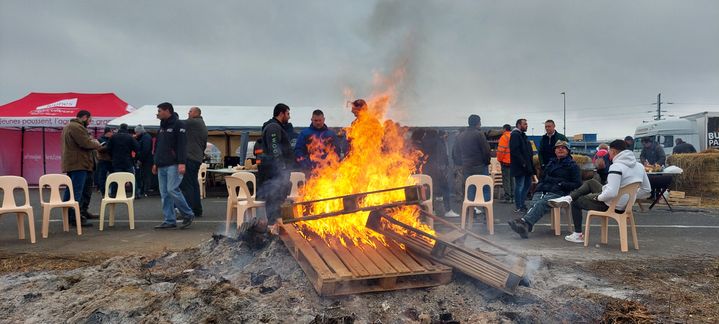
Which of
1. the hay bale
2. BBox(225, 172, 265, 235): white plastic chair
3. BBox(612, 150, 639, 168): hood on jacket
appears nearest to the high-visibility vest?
BBox(612, 150, 639, 168): hood on jacket

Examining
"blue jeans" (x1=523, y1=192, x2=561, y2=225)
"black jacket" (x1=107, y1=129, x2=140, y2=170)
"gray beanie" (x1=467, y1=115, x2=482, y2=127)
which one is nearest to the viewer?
"blue jeans" (x1=523, y1=192, x2=561, y2=225)

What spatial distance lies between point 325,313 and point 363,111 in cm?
331

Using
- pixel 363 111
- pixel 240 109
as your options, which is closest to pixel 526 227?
pixel 363 111

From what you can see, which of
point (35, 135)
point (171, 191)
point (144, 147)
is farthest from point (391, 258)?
point (35, 135)

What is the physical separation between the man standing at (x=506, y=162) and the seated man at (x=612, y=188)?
422 cm

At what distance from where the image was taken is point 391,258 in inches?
166

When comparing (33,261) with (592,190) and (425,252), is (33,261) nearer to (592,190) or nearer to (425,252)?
(425,252)

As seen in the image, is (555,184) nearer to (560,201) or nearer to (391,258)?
(560,201)

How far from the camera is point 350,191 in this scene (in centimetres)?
541

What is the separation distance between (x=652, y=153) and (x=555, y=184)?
25.6 feet

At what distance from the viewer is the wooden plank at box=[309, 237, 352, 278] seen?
12.2 ft

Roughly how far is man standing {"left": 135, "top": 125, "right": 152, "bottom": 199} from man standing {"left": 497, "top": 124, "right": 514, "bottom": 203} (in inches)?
395

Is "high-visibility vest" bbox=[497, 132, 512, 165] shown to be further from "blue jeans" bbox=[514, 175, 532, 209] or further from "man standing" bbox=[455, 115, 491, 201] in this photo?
"man standing" bbox=[455, 115, 491, 201]

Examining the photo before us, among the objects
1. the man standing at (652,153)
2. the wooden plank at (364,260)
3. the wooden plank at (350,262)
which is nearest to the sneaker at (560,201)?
the wooden plank at (364,260)
